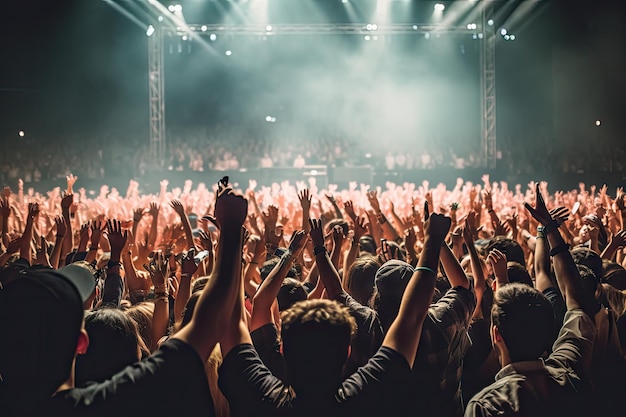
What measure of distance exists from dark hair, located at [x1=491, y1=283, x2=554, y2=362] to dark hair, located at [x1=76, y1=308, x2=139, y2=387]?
112cm

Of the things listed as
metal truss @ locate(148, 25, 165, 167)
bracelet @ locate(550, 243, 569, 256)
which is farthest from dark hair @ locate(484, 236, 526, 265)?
metal truss @ locate(148, 25, 165, 167)

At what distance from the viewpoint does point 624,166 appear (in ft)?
50.7

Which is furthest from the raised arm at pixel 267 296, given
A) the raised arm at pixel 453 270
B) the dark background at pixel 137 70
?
the dark background at pixel 137 70

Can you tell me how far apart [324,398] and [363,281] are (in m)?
1.54

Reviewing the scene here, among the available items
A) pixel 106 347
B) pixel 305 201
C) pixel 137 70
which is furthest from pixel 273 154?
pixel 106 347

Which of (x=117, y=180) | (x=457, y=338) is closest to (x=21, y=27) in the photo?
(x=117, y=180)

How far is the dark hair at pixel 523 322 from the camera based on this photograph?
78.6 inches

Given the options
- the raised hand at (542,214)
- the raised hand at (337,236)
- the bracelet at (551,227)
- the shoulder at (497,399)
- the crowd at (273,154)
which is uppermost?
the crowd at (273,154)

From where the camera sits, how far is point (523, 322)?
203 centimetres

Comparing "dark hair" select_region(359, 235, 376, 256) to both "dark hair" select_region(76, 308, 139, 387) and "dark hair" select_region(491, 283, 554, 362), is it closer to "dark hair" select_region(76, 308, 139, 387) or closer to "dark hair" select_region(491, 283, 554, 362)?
"dark hair" select_region(491, 283, 554, 362)

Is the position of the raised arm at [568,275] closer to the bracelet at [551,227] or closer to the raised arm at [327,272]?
the bracelet at [551,227]

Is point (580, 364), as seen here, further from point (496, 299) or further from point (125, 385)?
point (125, 385)

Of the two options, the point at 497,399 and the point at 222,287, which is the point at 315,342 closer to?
the point at 222,287

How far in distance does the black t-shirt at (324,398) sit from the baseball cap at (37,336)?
0.47 meters
